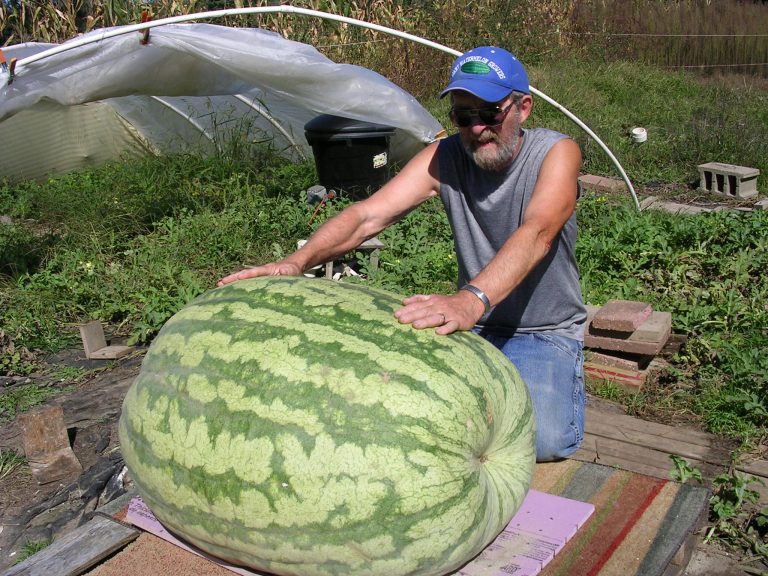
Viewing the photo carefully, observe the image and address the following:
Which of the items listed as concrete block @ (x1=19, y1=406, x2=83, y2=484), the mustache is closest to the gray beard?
the mustache

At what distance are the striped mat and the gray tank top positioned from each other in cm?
60

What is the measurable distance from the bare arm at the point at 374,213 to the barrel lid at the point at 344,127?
→ 3.43 m

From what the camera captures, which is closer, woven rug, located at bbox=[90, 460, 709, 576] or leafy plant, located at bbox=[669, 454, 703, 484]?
woven rug, located at bbox=[90, 460, 709, 576]

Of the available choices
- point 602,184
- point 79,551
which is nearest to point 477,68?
point 79,551

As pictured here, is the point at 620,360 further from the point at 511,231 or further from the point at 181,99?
the point at 181,99

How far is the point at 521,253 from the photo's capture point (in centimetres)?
256

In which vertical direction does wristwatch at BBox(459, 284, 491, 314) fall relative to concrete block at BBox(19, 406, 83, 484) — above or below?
above

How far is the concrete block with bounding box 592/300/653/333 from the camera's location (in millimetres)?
4059

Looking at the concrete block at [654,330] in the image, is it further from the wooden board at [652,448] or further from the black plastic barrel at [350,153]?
the black plastic barrel at [350,153]

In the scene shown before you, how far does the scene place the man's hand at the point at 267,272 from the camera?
8.51ft

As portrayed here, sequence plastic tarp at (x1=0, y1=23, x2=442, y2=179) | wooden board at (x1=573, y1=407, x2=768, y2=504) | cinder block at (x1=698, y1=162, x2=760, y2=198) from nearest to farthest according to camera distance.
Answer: wooden board at (x1=573, y1=407, x2=768, y2=504)
plastic tarp at (x1=0, y1=23, x2=442, y2=179)
cinder block at (x1=698, y1=162, x2=760, y2=198)

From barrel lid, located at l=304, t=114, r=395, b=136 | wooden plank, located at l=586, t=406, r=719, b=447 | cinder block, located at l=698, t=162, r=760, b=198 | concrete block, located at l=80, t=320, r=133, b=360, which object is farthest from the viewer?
cinder block, located at l=698, t=162, r=760, b=198

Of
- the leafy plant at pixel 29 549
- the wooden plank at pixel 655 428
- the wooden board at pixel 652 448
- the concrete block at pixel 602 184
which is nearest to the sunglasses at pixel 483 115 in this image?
the wooden board at pixel 652 448

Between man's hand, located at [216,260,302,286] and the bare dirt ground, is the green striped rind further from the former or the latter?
the bare dirt ground
